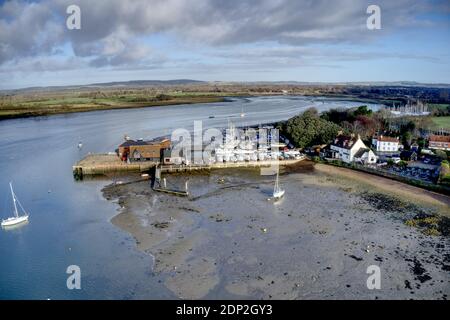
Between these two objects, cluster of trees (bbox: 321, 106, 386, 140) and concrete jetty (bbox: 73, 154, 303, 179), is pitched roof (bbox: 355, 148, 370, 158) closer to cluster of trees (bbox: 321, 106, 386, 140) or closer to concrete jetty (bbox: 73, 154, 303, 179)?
concrete jetty (bbox: 73, 154, 303, 179)

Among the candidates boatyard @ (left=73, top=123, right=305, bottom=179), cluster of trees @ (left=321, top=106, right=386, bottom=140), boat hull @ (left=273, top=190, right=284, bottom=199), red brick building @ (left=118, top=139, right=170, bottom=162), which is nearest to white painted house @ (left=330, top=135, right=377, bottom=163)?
boatyard @ (left=73, top=123, right=305, bottom=179)

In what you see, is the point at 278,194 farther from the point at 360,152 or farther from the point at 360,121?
the point at 360,121

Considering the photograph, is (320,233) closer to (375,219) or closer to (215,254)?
(375,219)

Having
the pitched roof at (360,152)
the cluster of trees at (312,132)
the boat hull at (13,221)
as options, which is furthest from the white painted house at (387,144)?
the boat hull at (13,221)

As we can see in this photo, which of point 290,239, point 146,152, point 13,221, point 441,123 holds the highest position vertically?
point 441,123

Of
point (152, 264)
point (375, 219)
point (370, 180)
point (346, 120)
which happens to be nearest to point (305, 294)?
point (152, 264)

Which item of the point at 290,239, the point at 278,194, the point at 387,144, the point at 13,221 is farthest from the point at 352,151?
the point at 13,221
